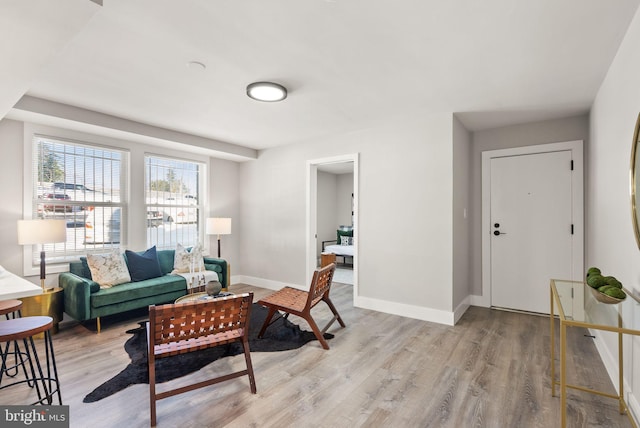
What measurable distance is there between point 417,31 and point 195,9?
4.48 feet

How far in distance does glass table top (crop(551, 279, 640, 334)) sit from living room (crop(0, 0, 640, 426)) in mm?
293

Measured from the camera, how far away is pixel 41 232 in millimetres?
3127

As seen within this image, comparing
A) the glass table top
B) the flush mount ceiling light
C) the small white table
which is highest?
the flush mount ceiling light

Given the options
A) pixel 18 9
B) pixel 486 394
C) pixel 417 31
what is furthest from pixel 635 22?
A: pixel 18 9

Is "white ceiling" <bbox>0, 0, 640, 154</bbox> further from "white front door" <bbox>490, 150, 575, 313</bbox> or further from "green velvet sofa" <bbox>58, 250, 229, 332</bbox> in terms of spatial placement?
"green velvet sofa" <bbox>58, 250, 229, 332</bbox>

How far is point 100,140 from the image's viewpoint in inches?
160

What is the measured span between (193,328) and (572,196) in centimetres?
428

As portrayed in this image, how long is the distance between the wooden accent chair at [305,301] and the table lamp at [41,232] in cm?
219

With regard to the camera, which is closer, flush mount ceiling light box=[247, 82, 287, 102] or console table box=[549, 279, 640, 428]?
console table box=[549, 279, 640, 428]

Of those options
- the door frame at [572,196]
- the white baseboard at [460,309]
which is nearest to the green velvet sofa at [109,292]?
the white baseboard at [460,309]

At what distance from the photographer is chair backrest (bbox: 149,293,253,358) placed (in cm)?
190

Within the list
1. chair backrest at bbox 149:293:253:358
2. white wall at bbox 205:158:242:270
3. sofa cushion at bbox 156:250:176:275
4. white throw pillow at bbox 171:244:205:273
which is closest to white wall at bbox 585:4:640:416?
chair backrest at bbox 149:293:253:358

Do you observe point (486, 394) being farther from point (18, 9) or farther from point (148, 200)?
point (148, 200)

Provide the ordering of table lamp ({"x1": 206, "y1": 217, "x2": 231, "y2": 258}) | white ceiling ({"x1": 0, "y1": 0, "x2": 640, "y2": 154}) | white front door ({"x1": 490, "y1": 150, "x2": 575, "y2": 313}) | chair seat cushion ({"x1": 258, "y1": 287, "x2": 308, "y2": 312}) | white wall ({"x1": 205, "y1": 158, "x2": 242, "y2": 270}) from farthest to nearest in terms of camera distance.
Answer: white wall ({"x1": 205, "y1": 158, "x2": 242, "y2": 270})
table lamp ({"x1": 206, "y1": 217, "x2": 231, "y2": 258})
white front door ({"x1": 490, "y1": 150, "x2": 575, "y2": 313})
chair seat cushion ({"x1": 258, "y1": 287, "x2": 308, "y2": 312})
white ceiling ({"x1": 0, "y1": 0, "x2": 640, "y2": 154})
